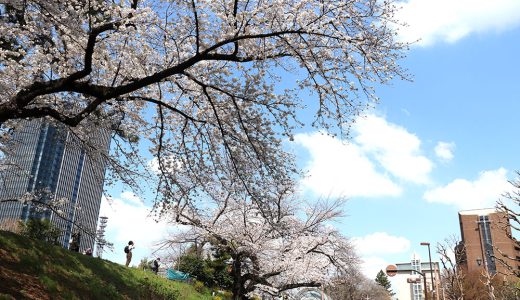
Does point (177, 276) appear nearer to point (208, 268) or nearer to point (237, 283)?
point (208, 268)

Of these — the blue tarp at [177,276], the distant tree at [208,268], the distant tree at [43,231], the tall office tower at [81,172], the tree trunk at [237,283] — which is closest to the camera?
the tall office tower at [81,172]

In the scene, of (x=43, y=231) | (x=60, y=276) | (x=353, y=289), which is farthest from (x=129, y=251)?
(x=353, y=289)

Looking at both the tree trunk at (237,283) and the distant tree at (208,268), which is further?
the distant tree at (208,268)

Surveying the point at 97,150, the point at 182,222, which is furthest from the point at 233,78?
the point at 182,222

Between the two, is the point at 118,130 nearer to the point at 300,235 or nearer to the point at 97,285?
the point at 97,285

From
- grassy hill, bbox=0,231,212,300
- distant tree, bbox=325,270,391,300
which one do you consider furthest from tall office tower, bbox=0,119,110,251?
distant tree, bbox=325,270,391,300

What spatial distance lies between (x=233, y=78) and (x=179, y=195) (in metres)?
3.22

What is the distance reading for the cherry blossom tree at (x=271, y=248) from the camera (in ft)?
67.7

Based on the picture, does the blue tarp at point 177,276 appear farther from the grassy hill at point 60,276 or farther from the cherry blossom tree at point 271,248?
the grassy hill at point 60,276

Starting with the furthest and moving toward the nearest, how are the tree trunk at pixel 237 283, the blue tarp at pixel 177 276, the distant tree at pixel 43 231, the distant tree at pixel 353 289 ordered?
the distant tree at pixel 353 289
the blue tarp at pixel 177 276
the tree trunk at pixel 237 283
the distant tree at pixel 43 231

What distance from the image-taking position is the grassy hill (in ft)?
31.9

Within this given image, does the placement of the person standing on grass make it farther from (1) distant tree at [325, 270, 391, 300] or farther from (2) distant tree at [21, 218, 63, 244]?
(1) distant tree at [325, 270, 391, 300]

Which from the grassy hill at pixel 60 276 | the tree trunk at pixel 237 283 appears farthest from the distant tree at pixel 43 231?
the tree trunk at pixel 237 283

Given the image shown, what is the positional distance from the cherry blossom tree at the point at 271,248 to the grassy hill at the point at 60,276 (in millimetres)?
3959
